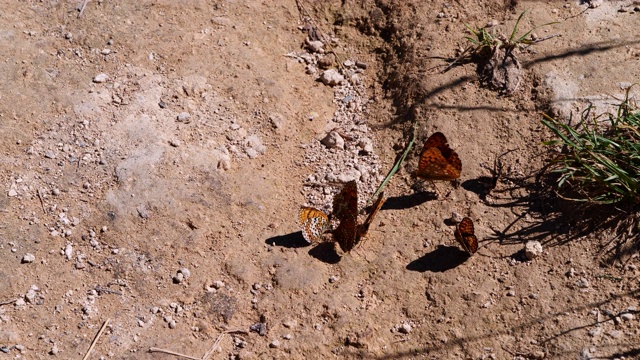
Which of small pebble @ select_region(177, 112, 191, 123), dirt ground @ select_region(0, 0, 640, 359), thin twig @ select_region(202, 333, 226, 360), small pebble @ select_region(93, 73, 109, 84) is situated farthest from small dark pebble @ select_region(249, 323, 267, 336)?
small pebble @ select_region(93, 73, 109, 84)

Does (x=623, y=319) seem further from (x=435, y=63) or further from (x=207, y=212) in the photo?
(x=207, y=212)

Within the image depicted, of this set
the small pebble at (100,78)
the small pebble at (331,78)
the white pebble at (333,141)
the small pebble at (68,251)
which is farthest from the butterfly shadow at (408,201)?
the small pebble at (100,78)

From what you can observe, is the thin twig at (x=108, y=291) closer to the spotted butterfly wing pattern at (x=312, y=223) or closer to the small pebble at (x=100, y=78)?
the spotted butterfly wing pattern at (x=312, y=223)

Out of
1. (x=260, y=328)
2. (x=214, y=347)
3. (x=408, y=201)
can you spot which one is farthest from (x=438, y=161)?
(x=214, y=347)

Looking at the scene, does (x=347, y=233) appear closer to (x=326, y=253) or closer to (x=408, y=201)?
(x=326, y=253)

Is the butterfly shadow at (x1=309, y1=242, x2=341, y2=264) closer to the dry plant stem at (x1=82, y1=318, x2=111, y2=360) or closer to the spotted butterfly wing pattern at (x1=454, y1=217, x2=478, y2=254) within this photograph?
the spotted butterfly wing pattern at (x1=454, y1=217, x2=478, y2=254)

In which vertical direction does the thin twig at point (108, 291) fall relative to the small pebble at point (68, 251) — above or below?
below
